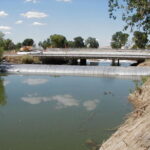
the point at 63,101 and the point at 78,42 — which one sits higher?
the point at 78,42

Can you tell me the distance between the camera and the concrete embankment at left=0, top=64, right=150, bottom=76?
29505 mm

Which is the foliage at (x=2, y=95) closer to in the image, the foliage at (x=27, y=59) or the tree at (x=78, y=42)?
the foliage at (x=27, y=59)

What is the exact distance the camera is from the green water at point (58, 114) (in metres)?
10.2

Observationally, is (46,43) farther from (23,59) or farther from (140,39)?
(140,39)

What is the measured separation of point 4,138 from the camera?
10.5 meters

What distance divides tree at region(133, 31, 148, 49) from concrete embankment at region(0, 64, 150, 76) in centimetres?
1922

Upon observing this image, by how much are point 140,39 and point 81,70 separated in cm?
2170

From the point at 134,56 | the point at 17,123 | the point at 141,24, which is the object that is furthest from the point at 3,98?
the point at 134,56

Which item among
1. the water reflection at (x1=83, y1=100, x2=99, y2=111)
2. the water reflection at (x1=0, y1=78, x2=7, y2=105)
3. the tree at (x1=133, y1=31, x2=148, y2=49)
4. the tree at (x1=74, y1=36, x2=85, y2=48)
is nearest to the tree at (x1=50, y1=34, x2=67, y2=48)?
the tree at (x1=74, y1=36, x2=85, y2=48)

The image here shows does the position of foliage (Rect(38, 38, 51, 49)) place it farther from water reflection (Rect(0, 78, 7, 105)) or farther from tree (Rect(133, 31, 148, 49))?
tree (Rect(133, 31, 148, 49))

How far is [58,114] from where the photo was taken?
45.7 ft

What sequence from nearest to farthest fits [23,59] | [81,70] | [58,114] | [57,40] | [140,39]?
[140,39] → [58,114] → [81,70] → [23,59] → [57,40]

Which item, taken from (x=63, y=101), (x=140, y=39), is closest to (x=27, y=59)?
(x=63, y=101)

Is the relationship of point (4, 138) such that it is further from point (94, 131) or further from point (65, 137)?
point (94, 131)
